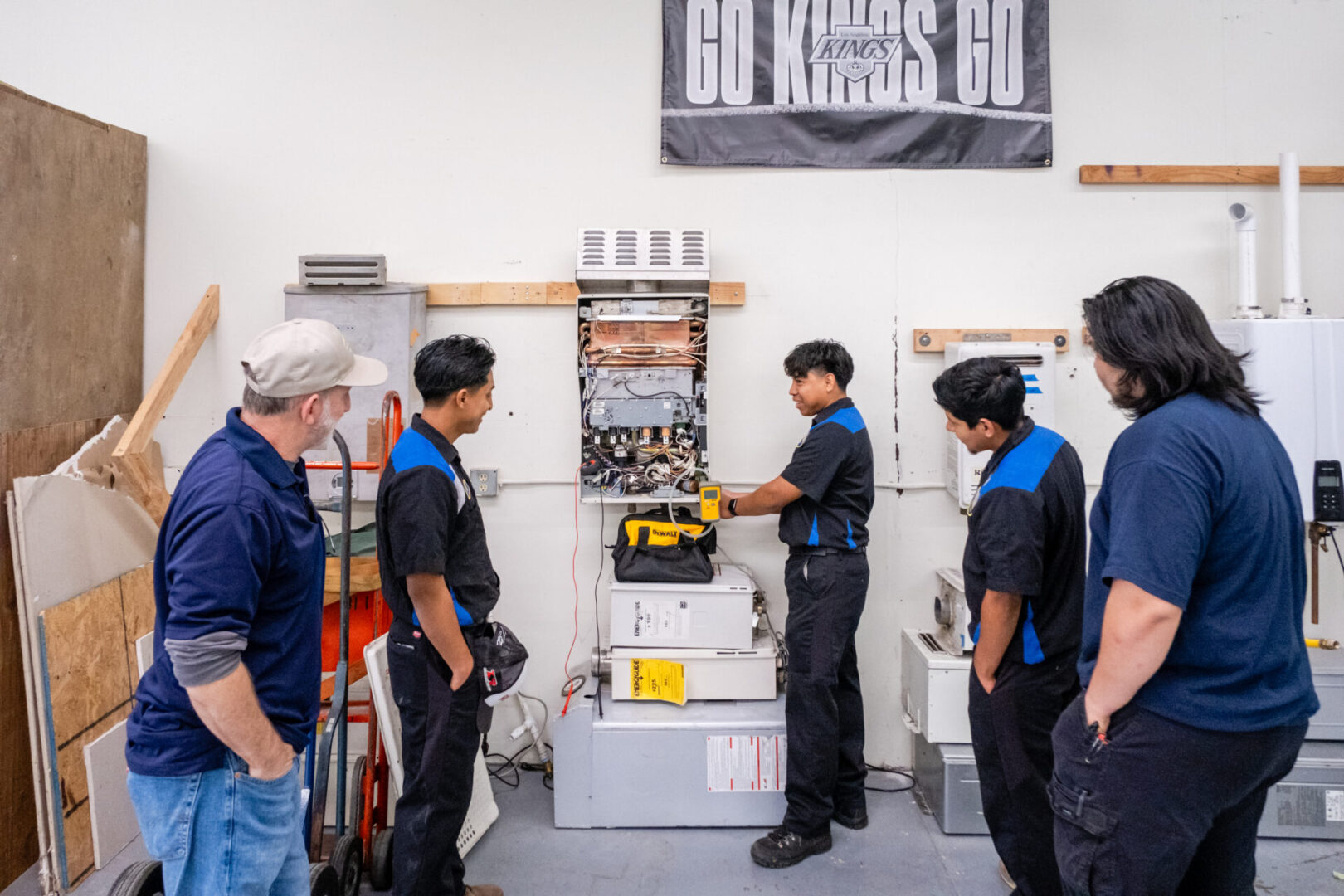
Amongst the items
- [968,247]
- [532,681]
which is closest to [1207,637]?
[968,247]

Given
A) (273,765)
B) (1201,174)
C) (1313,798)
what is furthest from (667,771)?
(1201,174)

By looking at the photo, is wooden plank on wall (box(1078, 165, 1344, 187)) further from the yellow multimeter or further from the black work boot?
the black work boot

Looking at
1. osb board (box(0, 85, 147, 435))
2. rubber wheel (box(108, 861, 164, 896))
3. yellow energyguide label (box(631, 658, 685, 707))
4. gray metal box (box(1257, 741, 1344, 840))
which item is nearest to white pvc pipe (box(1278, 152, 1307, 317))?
gray metal box (box(1257, 741, 1344, 840))

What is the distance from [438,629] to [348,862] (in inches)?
31.4

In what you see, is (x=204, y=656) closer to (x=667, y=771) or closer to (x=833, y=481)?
(x=667, y=771)

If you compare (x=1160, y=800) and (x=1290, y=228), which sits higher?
(x=1290, y=228)

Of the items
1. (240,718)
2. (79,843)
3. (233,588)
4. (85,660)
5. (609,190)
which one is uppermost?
(609,190)

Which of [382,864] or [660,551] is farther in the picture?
[660,551]

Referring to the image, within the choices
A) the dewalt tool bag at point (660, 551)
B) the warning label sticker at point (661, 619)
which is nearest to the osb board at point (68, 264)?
the dewalt tool bag at point (660, 551)

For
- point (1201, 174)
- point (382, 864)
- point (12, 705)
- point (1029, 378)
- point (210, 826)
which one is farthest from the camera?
point (1201, 174)

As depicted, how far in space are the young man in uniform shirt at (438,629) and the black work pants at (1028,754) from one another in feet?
4.29

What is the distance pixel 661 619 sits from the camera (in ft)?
9.16

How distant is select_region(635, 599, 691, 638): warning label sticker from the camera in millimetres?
2787

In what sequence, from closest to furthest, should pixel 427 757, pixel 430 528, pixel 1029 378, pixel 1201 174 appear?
pixel 430 528
pixel 427 757
pixel 1029 378
pixel 1201 174
